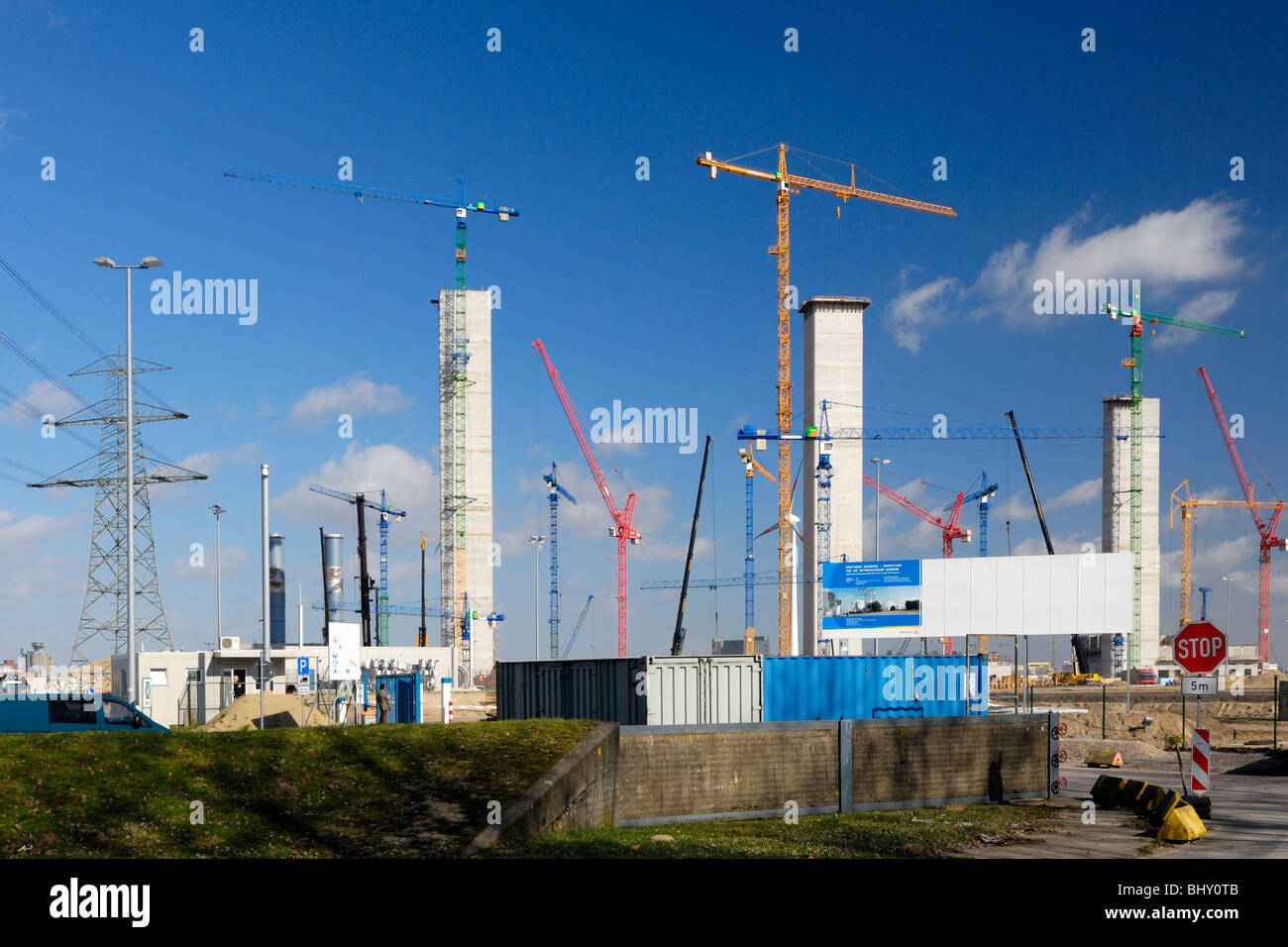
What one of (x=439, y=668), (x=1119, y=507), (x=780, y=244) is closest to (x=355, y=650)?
(x=439, y=668)

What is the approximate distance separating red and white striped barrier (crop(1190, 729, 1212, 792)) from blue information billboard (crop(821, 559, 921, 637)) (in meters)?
30.8

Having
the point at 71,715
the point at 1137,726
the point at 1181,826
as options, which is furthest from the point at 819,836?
the point at 1137,726

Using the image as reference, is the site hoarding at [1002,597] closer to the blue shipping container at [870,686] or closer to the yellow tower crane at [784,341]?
the blue shipping container at [870,686]

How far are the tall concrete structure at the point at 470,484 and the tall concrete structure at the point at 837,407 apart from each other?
41223mm

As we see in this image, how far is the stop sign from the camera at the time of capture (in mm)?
18969

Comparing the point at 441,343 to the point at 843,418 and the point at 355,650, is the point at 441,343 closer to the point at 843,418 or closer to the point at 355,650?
the point at 843,418

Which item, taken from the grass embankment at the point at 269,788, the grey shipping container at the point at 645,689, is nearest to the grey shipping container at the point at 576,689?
the grey shipping container at the point at 645,689

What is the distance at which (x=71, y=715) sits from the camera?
76.8ft

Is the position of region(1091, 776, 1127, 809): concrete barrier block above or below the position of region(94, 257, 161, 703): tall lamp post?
below

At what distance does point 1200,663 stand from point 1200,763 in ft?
5.76

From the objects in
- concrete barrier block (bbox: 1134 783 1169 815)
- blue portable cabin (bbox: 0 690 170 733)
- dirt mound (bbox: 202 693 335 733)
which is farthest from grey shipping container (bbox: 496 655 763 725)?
blue portable cabin (bbox: 0 690 170 733)

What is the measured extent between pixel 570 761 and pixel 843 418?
10396 cm

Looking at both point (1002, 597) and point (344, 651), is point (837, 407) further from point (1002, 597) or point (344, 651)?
point (344, 651)

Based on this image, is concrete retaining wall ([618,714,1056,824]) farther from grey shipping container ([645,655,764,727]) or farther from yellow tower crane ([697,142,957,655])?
yellow tower crane ([697,142,957,655])
